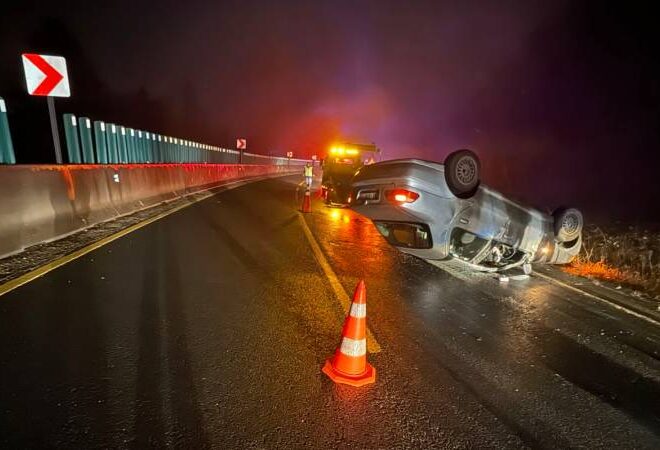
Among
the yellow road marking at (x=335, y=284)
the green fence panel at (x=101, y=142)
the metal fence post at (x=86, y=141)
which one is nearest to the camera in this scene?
the yellow road marking at (x=335, y=284)

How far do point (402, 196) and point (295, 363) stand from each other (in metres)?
2.87

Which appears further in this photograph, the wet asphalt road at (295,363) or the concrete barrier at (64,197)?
the concrete barrier at (64,197)

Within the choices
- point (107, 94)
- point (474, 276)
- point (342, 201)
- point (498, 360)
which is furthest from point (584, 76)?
point (107, 94)

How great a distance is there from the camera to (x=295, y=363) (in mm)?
3293

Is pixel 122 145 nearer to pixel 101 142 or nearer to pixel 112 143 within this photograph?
pixel 112 143

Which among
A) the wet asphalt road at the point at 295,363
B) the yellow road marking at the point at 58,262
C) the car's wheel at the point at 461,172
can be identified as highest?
the car's wheel at the point at 461,172

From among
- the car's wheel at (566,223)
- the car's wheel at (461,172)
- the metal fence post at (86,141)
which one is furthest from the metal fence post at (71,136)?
the car's wheel at (566,223)

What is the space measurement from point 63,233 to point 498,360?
7043 mm

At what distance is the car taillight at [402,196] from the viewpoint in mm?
5324

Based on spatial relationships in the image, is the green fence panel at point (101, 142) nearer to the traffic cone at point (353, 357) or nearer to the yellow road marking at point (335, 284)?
the yellow road marking at point (335, 284)

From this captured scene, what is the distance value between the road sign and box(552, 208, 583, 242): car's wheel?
8.98m

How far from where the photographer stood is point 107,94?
54.1 metres

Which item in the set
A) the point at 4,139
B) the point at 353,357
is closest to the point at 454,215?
the point at 353,357

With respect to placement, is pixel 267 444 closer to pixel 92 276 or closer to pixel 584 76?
pixel 92 276
